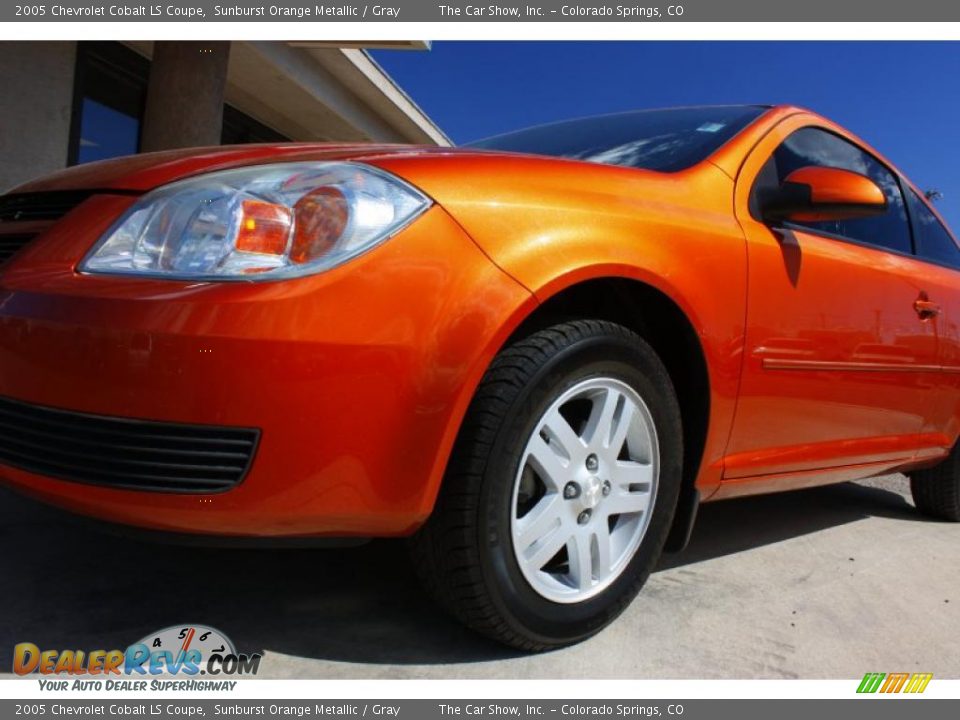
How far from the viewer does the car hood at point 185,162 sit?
1.61m

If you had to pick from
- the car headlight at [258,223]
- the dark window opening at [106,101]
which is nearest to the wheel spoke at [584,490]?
the car headlight at [258,223]

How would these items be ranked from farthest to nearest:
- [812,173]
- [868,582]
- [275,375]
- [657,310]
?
[868,582] < [812,173] < [657,310] < [275,375]

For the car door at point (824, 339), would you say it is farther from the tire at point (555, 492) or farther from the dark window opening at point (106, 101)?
the dark window opening at point (106, 101)

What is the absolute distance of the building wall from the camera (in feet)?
22.1

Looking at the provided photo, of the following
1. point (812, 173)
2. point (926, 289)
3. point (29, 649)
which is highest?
point (812, 173)

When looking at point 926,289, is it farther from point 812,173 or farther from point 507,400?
point 507,400

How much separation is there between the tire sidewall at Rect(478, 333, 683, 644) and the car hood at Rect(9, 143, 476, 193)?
588 millimetres

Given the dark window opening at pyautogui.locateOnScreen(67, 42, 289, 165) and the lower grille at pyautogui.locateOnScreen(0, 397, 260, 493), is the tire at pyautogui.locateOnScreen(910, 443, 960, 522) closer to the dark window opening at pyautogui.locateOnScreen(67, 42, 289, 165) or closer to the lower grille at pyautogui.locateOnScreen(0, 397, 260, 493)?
the lower grille at pyautogui.locateOnScreen(0, 397, 260, 493)

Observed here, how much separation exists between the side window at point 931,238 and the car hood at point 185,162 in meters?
2.39

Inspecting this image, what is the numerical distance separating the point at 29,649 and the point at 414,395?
3.21 feet

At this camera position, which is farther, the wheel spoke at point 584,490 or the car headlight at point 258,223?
the wheel spoke at point 584,490

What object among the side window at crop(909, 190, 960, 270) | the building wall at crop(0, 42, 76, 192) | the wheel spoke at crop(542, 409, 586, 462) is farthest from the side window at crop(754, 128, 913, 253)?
the building wall at crop(0, 42, 76, 192)

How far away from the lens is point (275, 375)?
1359mm
